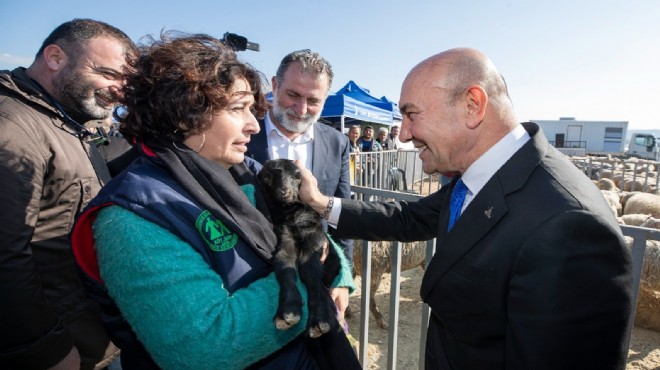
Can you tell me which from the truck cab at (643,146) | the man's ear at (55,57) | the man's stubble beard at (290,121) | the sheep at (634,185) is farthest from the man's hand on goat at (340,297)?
the truck cab at (643,146)

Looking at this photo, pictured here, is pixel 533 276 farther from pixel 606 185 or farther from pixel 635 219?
pixel 606 185

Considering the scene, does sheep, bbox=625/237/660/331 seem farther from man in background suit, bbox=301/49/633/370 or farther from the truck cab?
the truck cab

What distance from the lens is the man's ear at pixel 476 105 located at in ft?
5.23

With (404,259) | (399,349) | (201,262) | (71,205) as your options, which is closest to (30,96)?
(71,205)

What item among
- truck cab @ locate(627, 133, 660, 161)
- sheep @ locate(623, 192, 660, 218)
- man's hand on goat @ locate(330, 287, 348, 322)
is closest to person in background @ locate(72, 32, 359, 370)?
man's hand on goat @ locate(330, 287, 348, 322)

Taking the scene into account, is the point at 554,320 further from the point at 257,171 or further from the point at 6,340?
the point at 6,340

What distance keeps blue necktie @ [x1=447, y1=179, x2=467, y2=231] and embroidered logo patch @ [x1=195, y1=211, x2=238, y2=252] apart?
3.45 ft

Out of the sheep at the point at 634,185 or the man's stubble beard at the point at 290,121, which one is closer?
the man's stubble beard at the point at 290,121

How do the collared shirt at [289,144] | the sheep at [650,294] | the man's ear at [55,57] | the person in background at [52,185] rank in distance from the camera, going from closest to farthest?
the person in background at [52,185], the man's ear at [55,57], the collared shirt at [289,144], the sheep at [650,294]

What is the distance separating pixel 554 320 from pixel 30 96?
2.78 metres

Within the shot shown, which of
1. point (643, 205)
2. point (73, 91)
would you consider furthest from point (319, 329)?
point (643, 205)

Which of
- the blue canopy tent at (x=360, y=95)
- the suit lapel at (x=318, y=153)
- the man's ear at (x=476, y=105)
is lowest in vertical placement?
the suit lapel at (x=318, y=153)

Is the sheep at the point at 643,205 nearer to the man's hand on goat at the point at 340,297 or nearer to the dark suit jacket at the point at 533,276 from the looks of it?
the dark suit jacket at the point at 533,276

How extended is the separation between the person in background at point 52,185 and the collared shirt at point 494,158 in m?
1.72
